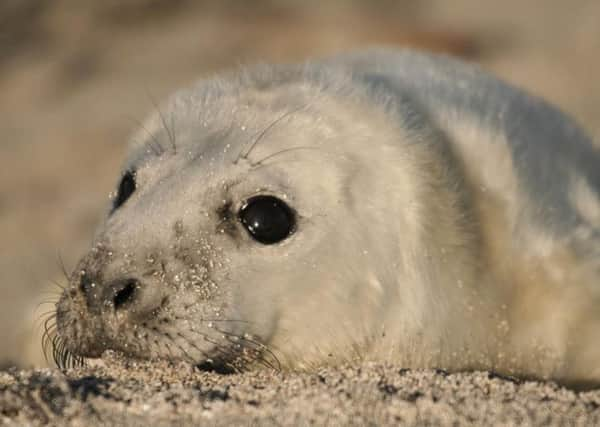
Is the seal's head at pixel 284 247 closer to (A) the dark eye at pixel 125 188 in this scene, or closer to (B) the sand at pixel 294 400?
(A) the dark eye at pixel 125 188

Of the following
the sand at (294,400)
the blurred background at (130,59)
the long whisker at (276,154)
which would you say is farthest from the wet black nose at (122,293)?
the blurred background at (130,59)

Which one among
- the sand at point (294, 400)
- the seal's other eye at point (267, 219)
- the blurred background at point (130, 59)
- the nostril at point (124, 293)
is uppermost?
the blurred background at point (130, 59)

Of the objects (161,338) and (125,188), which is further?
(125,188)

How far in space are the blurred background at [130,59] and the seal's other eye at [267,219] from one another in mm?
1912

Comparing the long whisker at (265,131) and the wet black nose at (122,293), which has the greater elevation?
the long whisker at (265,131)

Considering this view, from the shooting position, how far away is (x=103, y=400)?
76.3 inches

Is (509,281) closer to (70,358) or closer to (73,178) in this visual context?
(70,358)

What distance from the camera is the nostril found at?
2340 millimetres

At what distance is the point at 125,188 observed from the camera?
2.86m

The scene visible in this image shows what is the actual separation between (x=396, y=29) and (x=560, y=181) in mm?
5018

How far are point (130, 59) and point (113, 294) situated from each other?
651cm

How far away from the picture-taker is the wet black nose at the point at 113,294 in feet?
7.68

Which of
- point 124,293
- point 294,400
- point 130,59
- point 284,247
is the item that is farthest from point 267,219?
point 130,59

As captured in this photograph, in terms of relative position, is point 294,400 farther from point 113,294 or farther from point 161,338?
point 113,294
